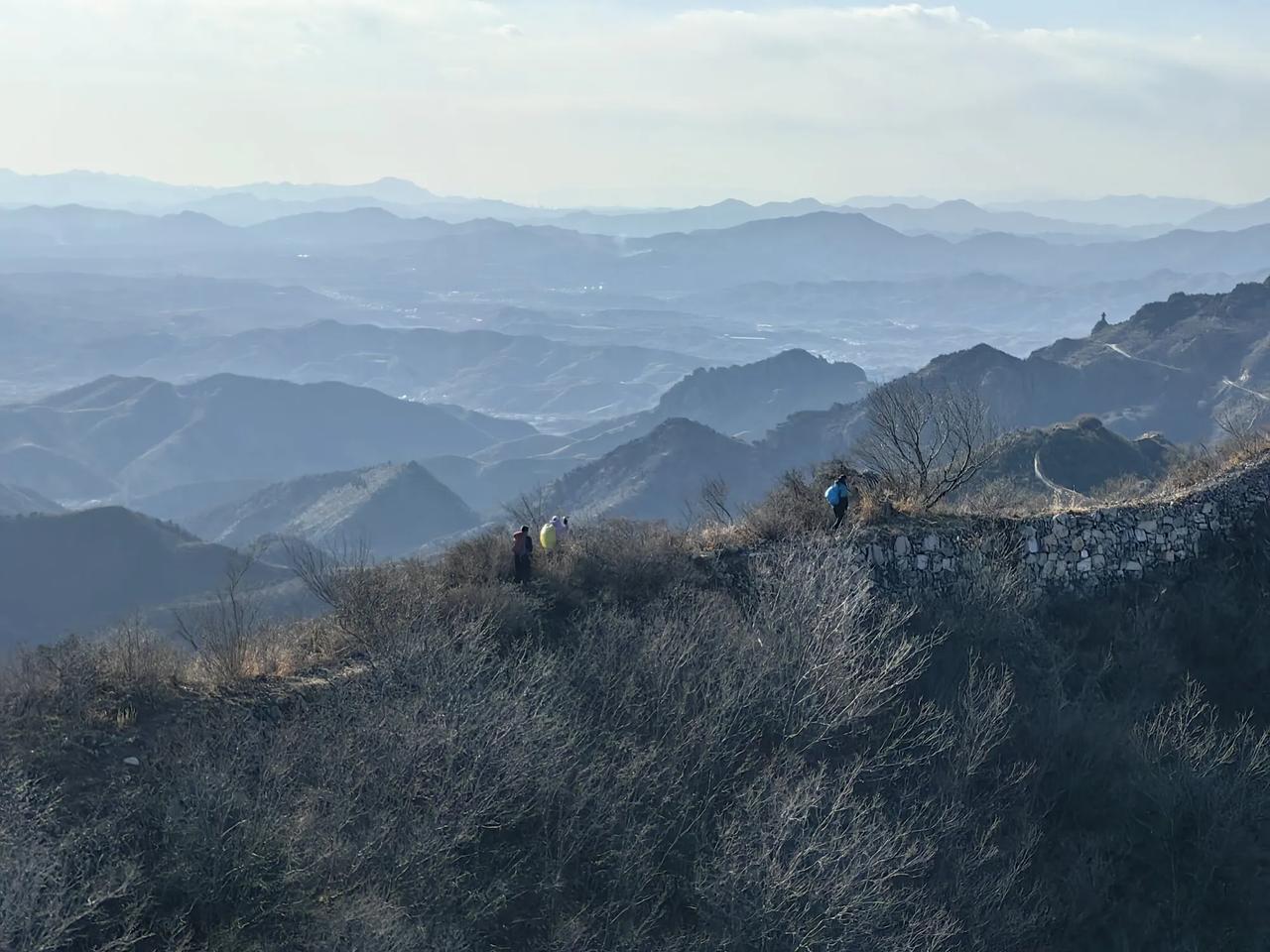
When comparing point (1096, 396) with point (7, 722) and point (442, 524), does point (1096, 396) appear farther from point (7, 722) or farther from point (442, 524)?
point (7, 722)

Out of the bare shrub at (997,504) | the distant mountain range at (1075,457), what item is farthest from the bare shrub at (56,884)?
the distant mountain range at (1075,457)

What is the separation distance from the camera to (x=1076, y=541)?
19.9 m

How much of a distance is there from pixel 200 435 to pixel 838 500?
169497mm

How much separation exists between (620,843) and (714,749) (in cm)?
176

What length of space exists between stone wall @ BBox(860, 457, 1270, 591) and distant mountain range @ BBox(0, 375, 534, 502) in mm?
145212

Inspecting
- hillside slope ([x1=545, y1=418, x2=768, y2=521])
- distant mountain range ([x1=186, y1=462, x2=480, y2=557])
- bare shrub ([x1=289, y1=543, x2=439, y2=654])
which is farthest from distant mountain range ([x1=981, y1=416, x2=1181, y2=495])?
distant mountain range ([x1=186, y1=462, x2=480, y2=557])

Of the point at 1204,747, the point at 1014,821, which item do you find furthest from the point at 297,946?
the point at 1204,747

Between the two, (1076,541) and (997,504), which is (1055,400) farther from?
(1076,541)

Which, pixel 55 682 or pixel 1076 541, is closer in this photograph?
pixel 55 682

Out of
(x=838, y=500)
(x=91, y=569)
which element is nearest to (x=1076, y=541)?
(x=838, y=500)

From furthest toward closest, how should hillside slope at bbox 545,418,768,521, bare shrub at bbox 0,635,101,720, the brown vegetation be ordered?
hillside slope at bbox 545,418,768,521
bare shrub at bbox 0,635,101,720
the brown vegetation

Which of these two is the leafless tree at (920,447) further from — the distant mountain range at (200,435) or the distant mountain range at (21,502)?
the distant mountain range at (200,435)

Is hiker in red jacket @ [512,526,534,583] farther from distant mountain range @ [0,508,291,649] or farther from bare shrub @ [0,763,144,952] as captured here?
distant mountain range @ [0,508,291,649]

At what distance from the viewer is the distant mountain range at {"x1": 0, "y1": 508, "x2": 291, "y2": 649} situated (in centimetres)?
6856
